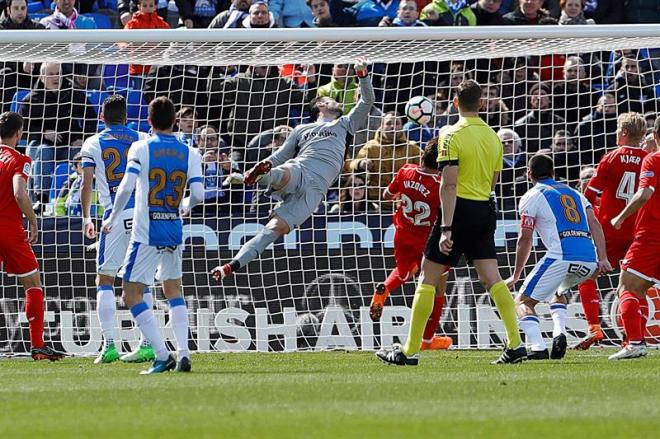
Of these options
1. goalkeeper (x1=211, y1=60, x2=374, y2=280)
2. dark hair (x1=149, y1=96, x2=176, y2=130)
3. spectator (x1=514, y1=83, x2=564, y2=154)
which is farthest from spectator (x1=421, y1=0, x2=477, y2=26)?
dark hair (x1=149, y1=96, x2=176, y2=130)

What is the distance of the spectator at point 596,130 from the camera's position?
48.8 ft

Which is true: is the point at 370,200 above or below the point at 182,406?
above

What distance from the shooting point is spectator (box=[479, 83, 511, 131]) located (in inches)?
606

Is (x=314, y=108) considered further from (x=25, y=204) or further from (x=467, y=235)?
(x=467, y=235)

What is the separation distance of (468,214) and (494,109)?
599 cm

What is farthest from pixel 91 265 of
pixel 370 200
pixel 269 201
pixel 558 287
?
pixel 558 287

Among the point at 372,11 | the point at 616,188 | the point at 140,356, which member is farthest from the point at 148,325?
the point at 372,11

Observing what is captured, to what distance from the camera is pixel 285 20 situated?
18.8 m

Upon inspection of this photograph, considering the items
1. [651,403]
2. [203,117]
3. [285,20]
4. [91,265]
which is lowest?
[651,403]

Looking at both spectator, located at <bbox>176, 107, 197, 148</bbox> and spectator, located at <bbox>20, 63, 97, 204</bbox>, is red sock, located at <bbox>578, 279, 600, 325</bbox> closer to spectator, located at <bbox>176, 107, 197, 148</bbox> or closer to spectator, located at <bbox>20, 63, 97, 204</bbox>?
spectator, located at <bbox>176, 107, 197, 148</bbox>

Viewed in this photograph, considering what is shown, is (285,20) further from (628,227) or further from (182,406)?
(182,406)

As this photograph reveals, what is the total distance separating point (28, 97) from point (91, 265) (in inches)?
101

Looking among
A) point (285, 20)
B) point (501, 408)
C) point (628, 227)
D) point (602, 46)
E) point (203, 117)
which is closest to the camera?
point (501, 408)

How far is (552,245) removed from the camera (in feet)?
36.9
